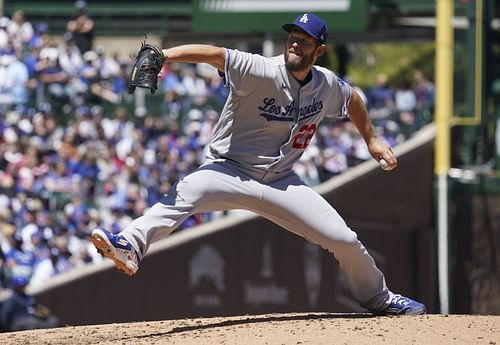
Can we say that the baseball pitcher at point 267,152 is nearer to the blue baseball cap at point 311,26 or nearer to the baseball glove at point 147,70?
the blue baseball cap at point 311,26

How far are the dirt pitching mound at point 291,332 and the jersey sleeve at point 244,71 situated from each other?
148 centimetres

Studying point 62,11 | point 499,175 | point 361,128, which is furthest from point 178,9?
point 361,128

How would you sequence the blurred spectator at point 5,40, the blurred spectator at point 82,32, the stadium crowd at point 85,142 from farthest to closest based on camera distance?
the blurred spectator at point 82,32
the blurred spectator at point 5,40
the stadium crowd at point 85,142

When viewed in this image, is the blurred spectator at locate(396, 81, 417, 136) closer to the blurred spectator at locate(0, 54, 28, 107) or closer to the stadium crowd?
the stadium crowd

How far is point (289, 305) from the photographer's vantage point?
14.6 metres

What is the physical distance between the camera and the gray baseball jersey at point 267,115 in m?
6.85

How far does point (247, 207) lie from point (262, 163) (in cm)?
30

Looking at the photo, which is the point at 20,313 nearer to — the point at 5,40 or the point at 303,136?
the point at 5,40

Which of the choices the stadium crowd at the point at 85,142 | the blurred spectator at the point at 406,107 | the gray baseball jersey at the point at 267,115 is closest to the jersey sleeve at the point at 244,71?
the gray baseball jersey at the point at 267,115

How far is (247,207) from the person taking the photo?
711 cm

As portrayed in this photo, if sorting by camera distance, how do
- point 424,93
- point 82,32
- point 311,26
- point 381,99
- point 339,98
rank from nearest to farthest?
point 311,26
point 339,98
point 381,99
point 82,32
point 424,93

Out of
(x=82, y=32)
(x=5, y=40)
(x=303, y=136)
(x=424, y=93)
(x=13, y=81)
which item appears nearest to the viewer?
(x=303, y=136)

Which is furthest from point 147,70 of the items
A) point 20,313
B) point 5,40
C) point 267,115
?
point 5,40

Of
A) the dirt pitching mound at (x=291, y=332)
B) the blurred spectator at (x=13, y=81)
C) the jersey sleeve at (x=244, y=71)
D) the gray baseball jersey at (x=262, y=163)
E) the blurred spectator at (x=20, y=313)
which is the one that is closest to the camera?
the dirt pitching mound at (x=291, y=332)
